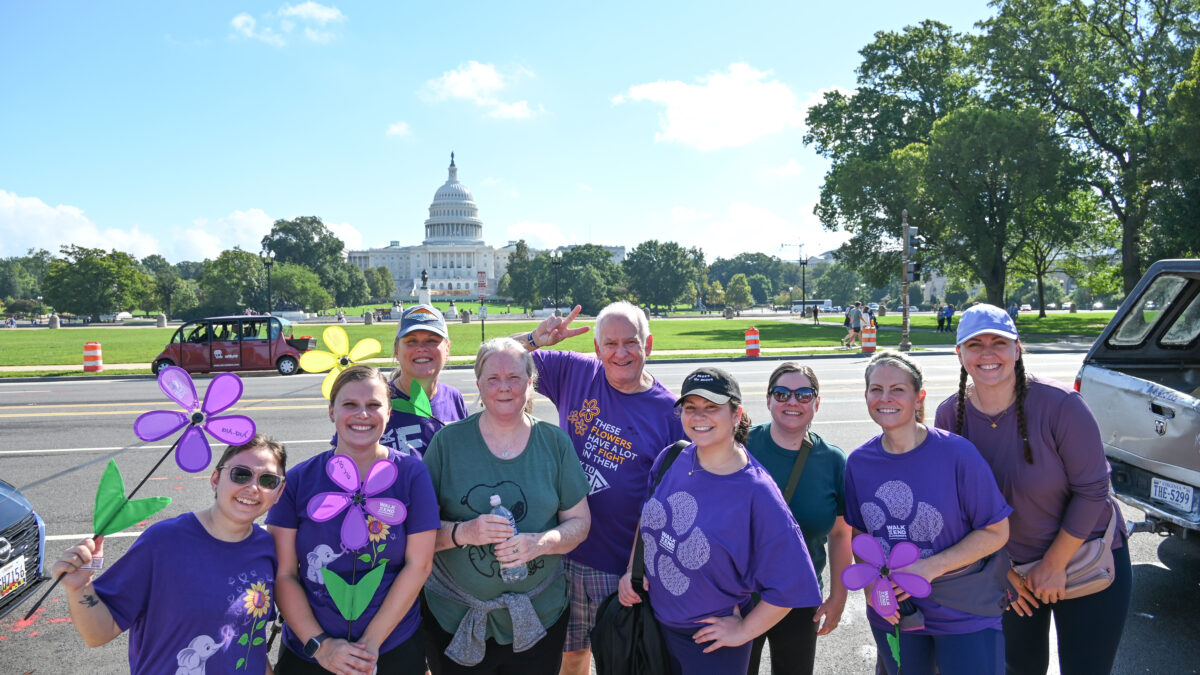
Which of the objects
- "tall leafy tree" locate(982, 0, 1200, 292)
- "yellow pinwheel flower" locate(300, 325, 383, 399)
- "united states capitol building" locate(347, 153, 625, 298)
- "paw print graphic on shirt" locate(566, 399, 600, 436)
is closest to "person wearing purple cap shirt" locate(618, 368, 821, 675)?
"paw print graphic on shirt" locate(566, 399, 600, 436)

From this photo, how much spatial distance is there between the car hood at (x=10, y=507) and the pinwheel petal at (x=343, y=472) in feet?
9.45

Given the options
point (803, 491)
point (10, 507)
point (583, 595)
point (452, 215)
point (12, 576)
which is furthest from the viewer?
point (452, 215)

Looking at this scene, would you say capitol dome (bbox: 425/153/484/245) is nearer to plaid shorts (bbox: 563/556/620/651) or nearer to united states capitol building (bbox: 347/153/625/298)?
united states capitol building (bbox: 347/153/625/298)

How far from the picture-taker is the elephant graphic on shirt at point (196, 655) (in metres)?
2.26

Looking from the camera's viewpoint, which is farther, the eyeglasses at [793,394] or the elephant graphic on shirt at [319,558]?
the eyeglasses at [793,394]

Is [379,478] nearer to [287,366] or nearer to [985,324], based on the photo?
[985,324]

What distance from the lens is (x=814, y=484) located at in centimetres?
288

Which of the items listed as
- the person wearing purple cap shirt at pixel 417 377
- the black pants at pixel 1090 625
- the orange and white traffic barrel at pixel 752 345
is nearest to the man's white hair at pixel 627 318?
the person wearing purple cap shirt at pixel 417 377

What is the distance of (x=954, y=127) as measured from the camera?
1347 inches

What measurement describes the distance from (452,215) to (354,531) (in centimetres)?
15742

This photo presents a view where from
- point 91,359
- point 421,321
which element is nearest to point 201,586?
point 421,321

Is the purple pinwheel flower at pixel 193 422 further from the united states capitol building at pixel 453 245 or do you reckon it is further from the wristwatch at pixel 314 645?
the united states capitol building at pixel 453 245

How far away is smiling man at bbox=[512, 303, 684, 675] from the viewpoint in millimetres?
3078

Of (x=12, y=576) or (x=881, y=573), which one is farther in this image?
(x=12, y=576)
